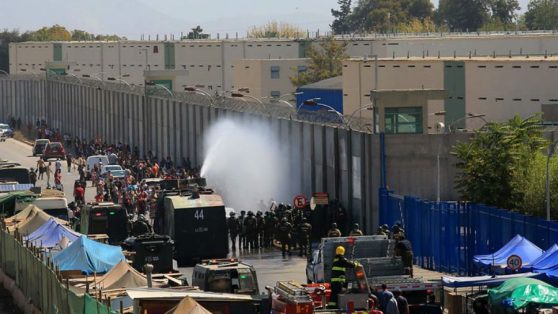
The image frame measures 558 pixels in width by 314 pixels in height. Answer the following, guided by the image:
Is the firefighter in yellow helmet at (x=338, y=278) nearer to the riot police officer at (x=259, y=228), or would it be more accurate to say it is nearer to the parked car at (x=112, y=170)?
the riot police officer at (x=259, y=228)

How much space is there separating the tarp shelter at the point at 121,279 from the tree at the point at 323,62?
3016 inches

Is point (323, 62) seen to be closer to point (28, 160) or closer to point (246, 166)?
point (28, 160)

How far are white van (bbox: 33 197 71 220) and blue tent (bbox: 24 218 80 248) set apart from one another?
8.33 metres

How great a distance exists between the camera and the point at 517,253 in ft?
114

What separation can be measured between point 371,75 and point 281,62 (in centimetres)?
3624

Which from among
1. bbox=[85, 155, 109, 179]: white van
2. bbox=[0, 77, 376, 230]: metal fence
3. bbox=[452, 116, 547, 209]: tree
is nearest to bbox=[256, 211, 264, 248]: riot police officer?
bbox=[0, 77, 376, 230]: metal fence

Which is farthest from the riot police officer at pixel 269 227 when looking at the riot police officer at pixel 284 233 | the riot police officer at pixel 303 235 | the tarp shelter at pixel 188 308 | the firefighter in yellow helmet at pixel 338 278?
the tarp shelter at pixel 188 308

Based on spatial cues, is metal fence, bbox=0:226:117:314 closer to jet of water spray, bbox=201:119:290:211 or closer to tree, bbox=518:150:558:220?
tree, bbox=518:150:558:220

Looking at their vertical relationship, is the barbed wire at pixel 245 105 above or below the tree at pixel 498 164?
above

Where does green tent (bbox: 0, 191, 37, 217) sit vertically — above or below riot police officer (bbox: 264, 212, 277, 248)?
above

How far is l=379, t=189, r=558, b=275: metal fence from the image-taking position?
3824 centimetres

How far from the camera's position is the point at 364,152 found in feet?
161

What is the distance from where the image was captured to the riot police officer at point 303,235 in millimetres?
46031

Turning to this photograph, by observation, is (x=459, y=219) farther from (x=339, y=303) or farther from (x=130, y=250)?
(x=339, y=303)
